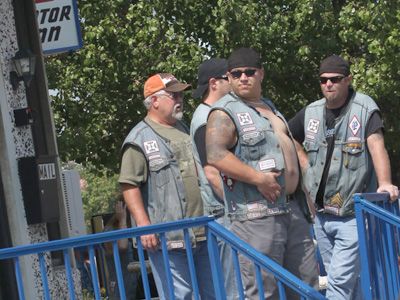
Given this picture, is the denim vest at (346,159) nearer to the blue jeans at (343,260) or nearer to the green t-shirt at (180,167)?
the blue jeans at (343,260)

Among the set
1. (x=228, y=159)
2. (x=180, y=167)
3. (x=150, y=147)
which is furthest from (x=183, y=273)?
(x=228, y=159)

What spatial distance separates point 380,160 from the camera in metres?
7.28

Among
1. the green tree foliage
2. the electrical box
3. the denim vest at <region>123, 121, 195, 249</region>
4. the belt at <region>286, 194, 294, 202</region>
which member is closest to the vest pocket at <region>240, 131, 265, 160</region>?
the belt at <region>286, 194, 294, 202</region>

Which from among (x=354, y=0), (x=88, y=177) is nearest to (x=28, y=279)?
(x=354, y=0)

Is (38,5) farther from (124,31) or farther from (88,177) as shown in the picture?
(88,177)

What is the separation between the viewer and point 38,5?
986 centimetres

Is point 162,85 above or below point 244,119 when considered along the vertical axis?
above

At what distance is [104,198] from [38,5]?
89.5 feet

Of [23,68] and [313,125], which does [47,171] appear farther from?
[313,125]

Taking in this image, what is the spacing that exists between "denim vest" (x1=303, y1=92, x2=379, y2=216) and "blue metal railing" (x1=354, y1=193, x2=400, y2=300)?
82 centimetres

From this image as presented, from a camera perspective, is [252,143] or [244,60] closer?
[252,143]

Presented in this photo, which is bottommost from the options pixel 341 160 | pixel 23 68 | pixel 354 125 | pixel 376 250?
pixel 376 250

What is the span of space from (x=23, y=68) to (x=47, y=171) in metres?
0.85

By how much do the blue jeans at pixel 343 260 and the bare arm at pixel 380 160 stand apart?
0.38 m
